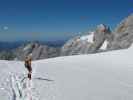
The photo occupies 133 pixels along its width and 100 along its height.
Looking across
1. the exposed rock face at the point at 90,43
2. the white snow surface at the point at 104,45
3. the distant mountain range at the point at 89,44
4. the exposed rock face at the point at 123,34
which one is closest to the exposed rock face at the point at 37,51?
the distant mountain range at the point at 89,44

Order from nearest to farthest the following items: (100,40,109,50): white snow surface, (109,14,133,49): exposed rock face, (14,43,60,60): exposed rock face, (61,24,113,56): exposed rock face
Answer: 1. (109,14,133,49): exposed rock face
2. (100,40,109,50): white snow surface
3. (61,24,113,56): exposed rock face
4. (14,43,60,60): exposed rock face

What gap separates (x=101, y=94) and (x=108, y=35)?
233 feet

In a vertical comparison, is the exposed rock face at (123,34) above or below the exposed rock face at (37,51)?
above

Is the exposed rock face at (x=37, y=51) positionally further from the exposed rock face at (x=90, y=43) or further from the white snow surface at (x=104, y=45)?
the white snow surface at (x=104, y=45)

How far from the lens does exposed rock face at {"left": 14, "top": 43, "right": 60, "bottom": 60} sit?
289 feet

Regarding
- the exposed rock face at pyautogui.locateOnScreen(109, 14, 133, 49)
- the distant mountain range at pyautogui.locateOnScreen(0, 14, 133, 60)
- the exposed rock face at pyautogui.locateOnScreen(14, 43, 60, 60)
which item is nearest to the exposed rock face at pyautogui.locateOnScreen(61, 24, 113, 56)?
the distant mountain range at pyautogui.locateOnScreen(0, 14, 133, 60)

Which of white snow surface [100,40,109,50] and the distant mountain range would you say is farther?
white snow surface [100,40,109,50]

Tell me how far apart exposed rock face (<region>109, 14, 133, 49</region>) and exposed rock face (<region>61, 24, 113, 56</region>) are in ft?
23.4

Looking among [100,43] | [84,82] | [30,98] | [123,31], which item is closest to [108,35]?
[100,43]

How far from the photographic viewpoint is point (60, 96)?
14.1 m

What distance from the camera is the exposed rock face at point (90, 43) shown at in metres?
82.8

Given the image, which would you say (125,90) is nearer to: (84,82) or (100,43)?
(84,82)

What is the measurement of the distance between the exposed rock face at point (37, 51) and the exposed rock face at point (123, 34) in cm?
2395

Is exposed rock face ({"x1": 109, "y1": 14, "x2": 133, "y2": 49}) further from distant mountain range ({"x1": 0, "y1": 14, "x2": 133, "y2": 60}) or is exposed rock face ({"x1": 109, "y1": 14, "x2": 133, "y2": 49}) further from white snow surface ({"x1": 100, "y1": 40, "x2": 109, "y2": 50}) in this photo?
white snow surface ({"x1": 100, "y1": 40, "x2": 109, "y2": 50})
